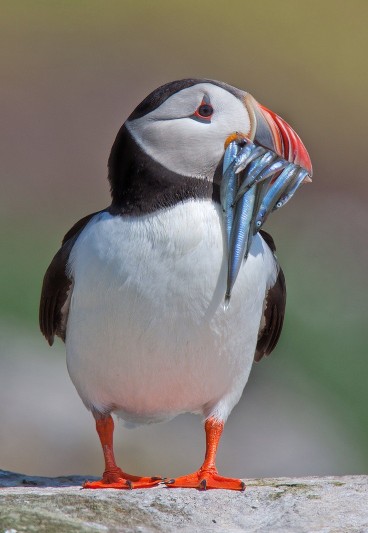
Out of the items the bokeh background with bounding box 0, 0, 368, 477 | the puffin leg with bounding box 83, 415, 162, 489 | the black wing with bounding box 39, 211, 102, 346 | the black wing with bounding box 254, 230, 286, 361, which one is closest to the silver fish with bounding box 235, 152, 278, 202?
the black wing with bounding box 254, 230, 286, 361

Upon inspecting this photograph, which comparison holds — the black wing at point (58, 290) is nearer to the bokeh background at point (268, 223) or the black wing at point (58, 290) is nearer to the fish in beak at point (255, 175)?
the fish in beak at point (255, 175)

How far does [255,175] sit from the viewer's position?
6.75 m

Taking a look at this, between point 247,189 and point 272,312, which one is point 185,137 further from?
point 272,312

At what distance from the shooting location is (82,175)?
20953 millimetres

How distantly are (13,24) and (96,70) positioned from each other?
227 cm

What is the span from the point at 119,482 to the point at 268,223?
464 inches

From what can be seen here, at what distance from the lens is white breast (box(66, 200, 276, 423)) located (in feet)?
21.6

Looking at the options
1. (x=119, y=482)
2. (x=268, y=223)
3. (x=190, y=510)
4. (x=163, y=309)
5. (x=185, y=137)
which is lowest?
(x=190, y=510)

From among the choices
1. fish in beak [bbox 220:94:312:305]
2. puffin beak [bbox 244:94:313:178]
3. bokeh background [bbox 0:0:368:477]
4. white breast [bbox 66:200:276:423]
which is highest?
bokeh background [bbox 0:0:368:477]

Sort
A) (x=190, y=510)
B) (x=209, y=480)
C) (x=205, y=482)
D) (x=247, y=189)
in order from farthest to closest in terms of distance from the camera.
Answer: (x=247, y=189)
(x=209, y=480)
(x=205, y=482)
(x=190, y=510)

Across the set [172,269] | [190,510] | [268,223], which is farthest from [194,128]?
[268,223]

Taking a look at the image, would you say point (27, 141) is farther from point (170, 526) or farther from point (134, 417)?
point (170, 526)

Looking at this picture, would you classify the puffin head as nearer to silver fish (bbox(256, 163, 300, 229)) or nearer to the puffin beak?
the puffin beak

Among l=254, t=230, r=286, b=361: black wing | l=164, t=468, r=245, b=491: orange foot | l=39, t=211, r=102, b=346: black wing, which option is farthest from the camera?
l=254, t=230, r=286, b=361: black wing
